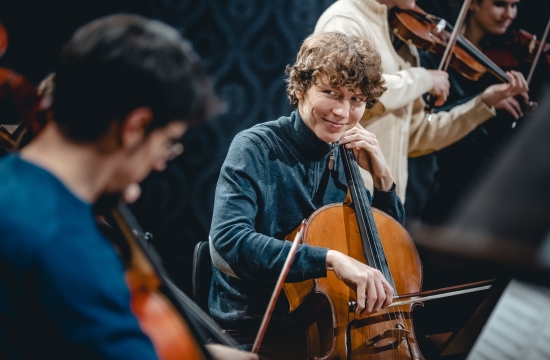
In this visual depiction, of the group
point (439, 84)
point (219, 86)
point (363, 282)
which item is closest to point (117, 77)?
point (363, 282)

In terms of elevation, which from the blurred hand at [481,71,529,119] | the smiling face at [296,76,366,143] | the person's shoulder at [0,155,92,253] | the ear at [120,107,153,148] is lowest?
the blurred hand at [481,71,529,119]

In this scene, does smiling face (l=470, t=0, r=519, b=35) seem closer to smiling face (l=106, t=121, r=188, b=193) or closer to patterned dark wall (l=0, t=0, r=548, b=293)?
patterned dark wall (l=0, t=0, r=548, b=293)

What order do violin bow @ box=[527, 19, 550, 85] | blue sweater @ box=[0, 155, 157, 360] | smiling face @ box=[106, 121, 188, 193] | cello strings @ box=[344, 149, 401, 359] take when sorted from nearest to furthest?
blue sweater @ box=[0, 155, 157, 360] → smiling face @ box=[106, 121, 188, 193] → cello strings @ box=[344, 149, 401, 359] → violin bow @ box=[527, 19, 550, 85]

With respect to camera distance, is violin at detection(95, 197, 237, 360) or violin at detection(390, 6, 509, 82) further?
violin at detection(390, 6, 509, 82)

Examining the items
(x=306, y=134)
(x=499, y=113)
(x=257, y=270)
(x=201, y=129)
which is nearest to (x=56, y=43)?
(x=201, y=129)

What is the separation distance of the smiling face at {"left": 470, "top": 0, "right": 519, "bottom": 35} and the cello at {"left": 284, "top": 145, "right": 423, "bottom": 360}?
1.26 m

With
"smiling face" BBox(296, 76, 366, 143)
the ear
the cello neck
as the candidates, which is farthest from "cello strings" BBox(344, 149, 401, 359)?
the ear

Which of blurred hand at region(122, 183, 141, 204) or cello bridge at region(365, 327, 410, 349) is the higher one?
blurred hand at region(122, 183, 141, 204)

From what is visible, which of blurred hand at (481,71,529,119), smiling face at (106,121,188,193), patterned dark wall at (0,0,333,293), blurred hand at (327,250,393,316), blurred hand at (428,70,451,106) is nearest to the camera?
smiling face at (106,121,188,193)

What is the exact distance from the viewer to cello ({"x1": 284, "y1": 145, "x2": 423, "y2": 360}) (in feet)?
4.17

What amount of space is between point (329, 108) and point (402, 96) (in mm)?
594

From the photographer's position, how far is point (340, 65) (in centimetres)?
144

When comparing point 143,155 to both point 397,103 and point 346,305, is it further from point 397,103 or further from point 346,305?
point 397,103

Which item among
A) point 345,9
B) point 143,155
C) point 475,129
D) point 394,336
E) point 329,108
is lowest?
point 394,336
